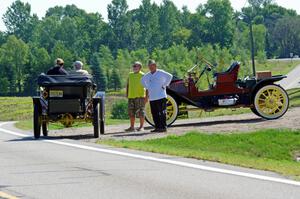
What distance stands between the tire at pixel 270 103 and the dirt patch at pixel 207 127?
0.21m

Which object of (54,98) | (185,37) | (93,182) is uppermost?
(185,37)

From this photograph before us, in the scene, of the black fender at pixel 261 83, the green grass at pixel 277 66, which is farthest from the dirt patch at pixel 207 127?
the green grass at pixel 277 66

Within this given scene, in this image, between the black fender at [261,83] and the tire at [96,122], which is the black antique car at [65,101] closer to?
the tire at [96,122]

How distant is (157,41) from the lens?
194 metres

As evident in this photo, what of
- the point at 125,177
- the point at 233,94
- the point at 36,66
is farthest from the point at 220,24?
the point at 125,177

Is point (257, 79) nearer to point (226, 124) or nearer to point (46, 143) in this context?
point (226, 124)

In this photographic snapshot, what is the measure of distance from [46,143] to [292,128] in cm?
559

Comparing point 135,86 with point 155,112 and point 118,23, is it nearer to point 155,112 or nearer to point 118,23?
point 155,112

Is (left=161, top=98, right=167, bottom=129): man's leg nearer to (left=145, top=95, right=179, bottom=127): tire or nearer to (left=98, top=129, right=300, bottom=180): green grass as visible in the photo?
(left=98, top=129, right=300, bottom=180): green grass

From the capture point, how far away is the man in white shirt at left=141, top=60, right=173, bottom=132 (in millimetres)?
20062

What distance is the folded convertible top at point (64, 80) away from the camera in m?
19.9

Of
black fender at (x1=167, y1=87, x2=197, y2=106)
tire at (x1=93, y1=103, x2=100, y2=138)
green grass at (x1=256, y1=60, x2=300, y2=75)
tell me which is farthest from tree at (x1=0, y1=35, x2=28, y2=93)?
tire at (x1=93, y1=103, x2=100, y2=138)

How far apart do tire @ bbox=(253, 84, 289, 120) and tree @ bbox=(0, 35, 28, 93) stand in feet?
448

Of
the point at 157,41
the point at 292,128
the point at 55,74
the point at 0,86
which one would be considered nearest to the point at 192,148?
the point at 292,128
